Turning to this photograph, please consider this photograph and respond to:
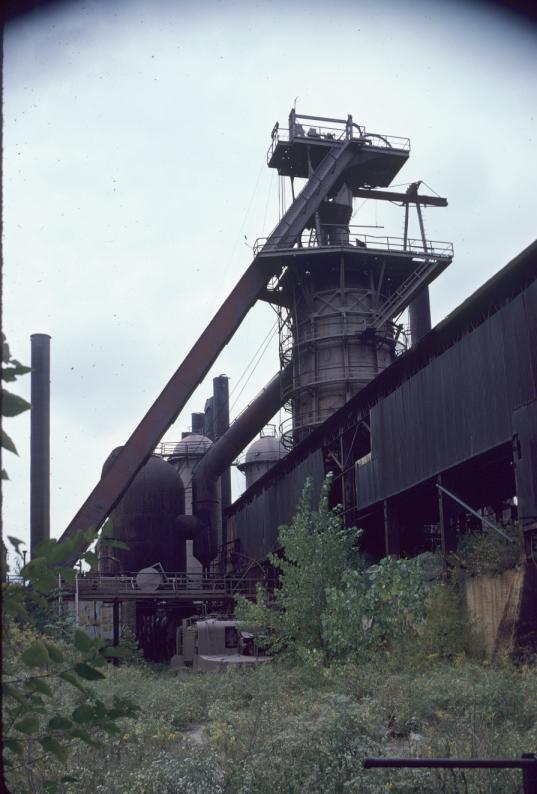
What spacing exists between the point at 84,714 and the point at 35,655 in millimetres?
329

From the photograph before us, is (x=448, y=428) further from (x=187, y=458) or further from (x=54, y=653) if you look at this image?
(x=187, y=458)

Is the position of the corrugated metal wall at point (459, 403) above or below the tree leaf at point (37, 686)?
above

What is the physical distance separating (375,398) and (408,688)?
13.1 m

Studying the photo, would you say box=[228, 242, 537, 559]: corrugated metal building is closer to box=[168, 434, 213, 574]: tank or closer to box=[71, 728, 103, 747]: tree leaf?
box=[71, 728, 103, 747]: tree leaf

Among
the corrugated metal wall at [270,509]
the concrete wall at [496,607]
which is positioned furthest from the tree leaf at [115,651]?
the corrugated metal wall at [270,509]

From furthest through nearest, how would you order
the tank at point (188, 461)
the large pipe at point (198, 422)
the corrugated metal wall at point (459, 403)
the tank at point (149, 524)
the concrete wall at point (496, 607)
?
1. the large pipe at point (198, 422)
2. the tank at point (188, 461)
3. the tank at point (149, 524)
4. the corrugated metal wall at point (459, 403)
5. the concrete wall at point (496, 607)

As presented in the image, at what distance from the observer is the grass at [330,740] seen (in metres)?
7.29

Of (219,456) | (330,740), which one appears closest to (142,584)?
(219,456)

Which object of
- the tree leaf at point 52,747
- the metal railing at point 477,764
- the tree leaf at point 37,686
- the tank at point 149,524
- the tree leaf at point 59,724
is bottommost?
the metal railing at point 477,764

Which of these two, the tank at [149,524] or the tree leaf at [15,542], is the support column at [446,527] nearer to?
the tree leaf at [15,542]

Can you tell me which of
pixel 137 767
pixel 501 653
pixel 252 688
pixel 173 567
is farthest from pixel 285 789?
pixel 173 567

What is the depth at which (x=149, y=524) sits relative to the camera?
40.8 m

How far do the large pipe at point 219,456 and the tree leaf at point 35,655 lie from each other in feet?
115

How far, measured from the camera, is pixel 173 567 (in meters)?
40.8
